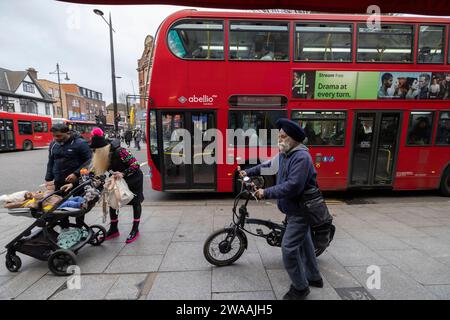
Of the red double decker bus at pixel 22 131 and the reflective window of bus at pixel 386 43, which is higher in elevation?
the reflective window of bus at pixel 386 43

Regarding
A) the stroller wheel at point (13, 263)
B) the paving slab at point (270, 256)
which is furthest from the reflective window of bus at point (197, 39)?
the stroller wheel at point (13, 263)

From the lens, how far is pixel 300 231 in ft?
7.21

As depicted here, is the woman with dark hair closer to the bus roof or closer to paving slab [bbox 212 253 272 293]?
Answer: paving slab [bbox 212 253 272 293]

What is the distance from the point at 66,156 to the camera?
3371mm

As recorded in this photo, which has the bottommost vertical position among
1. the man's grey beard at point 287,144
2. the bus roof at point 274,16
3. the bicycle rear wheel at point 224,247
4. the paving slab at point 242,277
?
the paving slab at point 242,277

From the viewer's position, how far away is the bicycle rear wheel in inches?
111

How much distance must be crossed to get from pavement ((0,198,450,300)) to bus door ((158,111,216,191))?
55.4 inches

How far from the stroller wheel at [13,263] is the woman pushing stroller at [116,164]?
1016 mm

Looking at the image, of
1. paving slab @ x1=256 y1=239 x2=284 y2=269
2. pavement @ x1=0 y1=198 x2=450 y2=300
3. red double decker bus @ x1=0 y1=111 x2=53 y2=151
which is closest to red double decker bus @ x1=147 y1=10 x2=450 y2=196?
pavement @ x1=0 y1=198 x2=450 y2=300

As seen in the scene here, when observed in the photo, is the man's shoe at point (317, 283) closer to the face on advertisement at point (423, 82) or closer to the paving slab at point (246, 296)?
the paving slab at point (246, 296)

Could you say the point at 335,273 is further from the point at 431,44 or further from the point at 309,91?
Result: the point at 431,44

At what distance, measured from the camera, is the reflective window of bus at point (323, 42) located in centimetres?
511

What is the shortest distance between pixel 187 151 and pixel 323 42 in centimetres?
420
